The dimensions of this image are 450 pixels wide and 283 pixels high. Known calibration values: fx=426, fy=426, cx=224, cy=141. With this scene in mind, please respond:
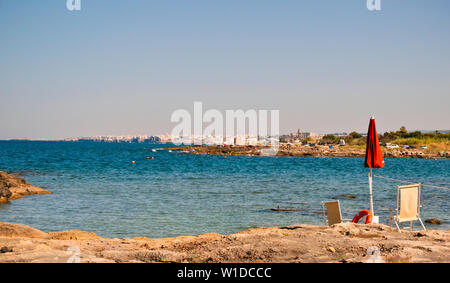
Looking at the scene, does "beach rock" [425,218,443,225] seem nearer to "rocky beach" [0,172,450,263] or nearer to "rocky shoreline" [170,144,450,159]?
"rocky beach" [0,172,450,263]

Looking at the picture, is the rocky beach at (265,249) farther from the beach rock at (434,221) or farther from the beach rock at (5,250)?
the beach rock at (434,221)

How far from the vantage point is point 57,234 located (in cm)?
1011

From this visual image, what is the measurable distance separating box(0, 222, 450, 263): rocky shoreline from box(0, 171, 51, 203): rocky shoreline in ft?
35.2

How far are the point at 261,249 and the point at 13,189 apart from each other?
15408mm

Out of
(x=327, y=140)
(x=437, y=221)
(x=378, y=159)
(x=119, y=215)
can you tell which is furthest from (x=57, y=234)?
(x=327, y=140)

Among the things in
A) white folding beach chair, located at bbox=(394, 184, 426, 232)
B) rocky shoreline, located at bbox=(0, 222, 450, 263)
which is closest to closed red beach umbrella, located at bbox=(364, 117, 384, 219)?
white folding beach chair, located at bbox=(394, 184, 426, 232)

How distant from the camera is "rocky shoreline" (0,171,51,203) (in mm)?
17703

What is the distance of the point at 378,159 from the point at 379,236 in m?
2.52

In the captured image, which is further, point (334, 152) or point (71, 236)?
point (334, 152)

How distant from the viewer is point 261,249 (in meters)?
7.17

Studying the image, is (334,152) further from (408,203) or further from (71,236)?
(71,236)

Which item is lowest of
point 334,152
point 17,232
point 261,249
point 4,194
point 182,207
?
point 334,152

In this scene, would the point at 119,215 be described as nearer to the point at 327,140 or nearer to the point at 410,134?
the point at 410,134

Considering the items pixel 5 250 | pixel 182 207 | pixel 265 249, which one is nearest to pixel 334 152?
pixel 182 207
